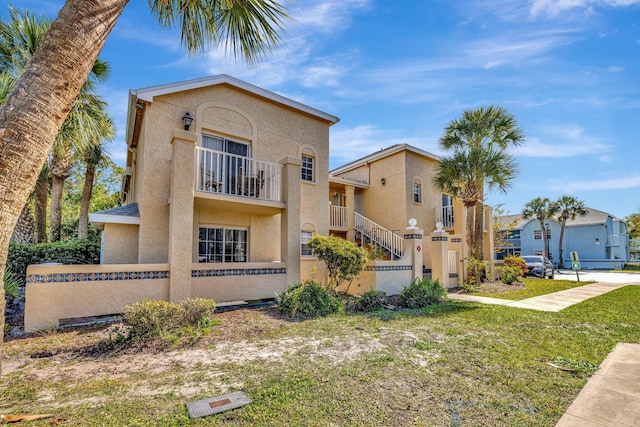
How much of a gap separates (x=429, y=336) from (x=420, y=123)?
1012 cm

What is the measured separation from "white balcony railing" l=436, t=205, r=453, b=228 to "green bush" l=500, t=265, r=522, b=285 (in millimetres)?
3819

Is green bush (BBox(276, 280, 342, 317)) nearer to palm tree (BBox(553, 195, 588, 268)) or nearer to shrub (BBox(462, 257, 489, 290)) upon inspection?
shrub (BBox(462, 257, 489, 290))

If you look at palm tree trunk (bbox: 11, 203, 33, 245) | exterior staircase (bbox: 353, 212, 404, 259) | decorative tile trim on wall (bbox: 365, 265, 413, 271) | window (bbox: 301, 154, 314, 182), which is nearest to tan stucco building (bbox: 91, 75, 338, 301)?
window (bbox: 301, 154, 314, 182)

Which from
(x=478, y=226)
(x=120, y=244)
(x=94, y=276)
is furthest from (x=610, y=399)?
(x=478, y=226)

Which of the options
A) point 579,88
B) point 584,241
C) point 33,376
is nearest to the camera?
point 33,376

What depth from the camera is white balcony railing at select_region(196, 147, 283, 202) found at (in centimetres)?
966

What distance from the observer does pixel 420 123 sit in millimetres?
13836

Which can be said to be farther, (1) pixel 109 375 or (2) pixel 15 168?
(1) pixel 109 375

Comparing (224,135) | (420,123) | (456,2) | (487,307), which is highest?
(456,2)

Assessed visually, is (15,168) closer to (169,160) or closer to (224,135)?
(169,160)

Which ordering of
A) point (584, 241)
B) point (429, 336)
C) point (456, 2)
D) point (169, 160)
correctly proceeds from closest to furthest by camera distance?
1. point (429, 336)
2. point (456, 2)
3. point (169, 160)
4. point (584, 241)

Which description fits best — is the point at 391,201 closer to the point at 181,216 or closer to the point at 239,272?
the point at 239,272

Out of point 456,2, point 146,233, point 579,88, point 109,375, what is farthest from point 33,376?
point 579,88

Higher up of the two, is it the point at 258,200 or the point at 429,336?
the point at 258,200
